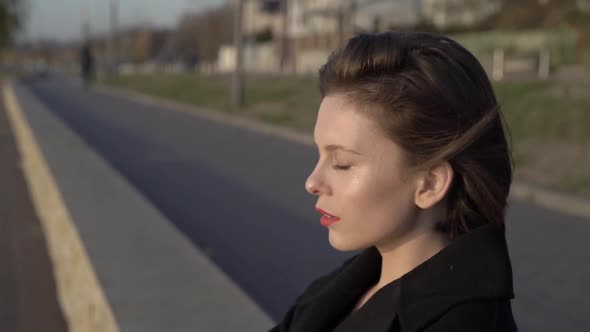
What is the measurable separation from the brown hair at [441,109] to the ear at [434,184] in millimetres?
21

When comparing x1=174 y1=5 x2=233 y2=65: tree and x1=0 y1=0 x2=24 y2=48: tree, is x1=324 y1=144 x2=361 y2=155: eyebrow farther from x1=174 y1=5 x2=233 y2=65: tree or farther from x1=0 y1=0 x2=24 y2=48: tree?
x1=174 y1=5 x2=233 y2=65: tree

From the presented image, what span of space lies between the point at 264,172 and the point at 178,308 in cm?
762

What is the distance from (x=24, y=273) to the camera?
584cm

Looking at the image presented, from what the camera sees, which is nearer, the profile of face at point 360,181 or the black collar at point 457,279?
the black collar at point 457,279

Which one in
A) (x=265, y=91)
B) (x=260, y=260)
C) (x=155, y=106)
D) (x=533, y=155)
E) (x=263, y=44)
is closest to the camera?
(x=260, y=260)

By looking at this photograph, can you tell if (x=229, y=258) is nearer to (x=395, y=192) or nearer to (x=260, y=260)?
(x=260, y=260)

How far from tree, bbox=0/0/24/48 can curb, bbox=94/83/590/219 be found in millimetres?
15928

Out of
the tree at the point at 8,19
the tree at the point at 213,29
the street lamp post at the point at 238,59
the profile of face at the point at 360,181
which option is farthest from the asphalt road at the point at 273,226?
the tree at the point at 213,29

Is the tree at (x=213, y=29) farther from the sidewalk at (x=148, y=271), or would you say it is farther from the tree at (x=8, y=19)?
the sidewalk at (x=148, y=271)

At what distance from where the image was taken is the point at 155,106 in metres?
28.4

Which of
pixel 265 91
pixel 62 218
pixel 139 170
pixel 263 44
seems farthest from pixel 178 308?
pixel 263 44

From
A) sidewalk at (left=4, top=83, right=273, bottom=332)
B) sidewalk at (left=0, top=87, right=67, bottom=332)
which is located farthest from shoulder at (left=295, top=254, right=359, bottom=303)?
sidewalk at (left=0, top=87, right=67, bottom=332)

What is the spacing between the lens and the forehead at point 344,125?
58.1 inches

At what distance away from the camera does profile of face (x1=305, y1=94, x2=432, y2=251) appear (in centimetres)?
147
